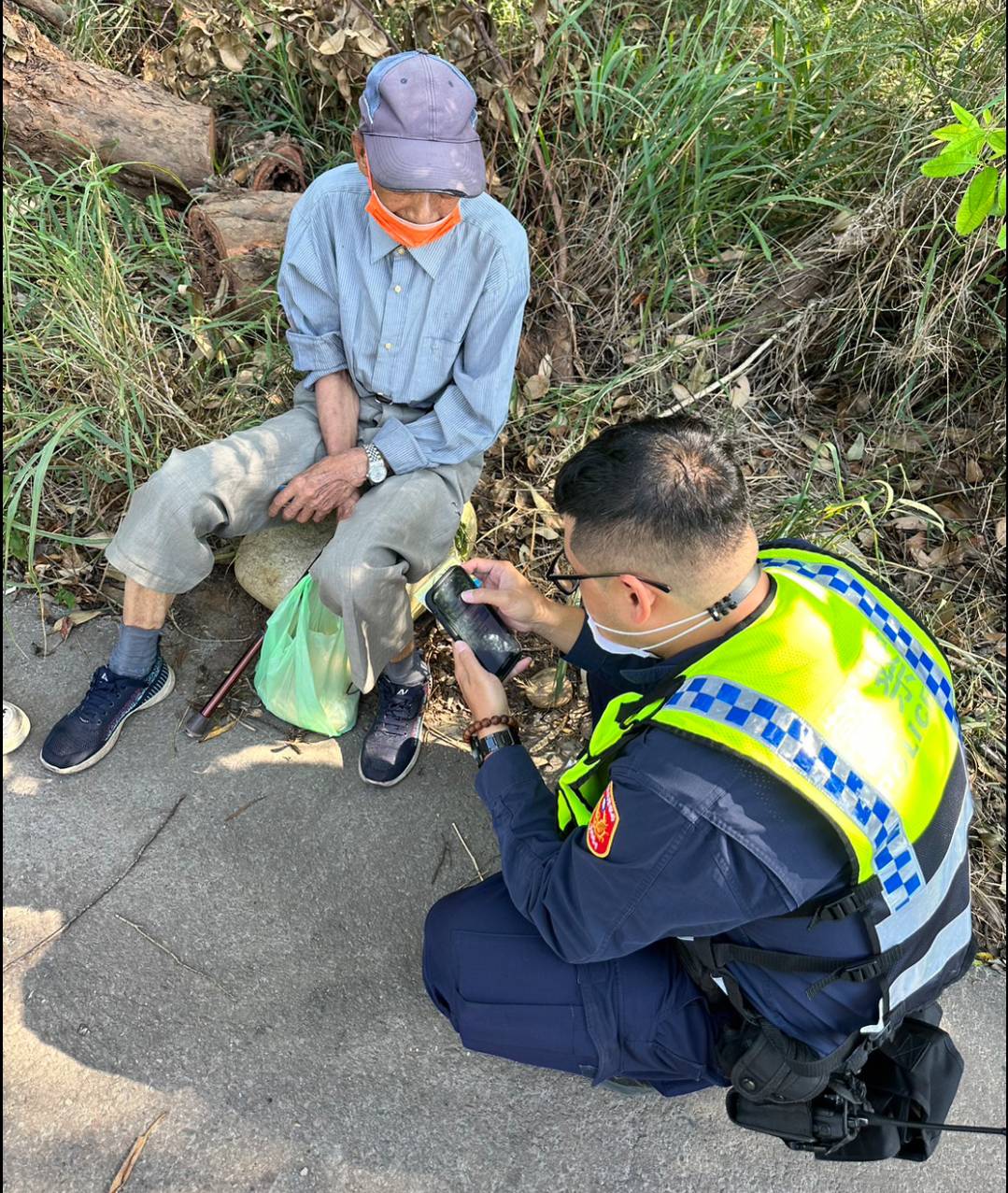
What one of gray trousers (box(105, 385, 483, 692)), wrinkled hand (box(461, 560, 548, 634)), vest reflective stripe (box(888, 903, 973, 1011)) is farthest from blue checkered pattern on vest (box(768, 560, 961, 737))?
gray trousers (box(105, 385, 483, 692))

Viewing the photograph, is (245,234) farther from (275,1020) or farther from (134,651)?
(275,1020)

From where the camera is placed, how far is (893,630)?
178cm

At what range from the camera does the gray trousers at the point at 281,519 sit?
2.30 metres

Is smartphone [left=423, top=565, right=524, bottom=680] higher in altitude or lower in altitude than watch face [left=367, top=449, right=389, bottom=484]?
lower

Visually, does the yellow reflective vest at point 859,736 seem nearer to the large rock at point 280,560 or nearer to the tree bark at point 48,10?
the large rock at point 280,560

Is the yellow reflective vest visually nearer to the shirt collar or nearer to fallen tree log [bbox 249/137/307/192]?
the shirt collar

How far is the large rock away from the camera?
267cm

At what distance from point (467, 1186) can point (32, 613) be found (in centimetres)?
204

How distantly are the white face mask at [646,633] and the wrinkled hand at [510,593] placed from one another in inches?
10.5

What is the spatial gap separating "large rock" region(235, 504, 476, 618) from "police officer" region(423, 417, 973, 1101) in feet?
2.67

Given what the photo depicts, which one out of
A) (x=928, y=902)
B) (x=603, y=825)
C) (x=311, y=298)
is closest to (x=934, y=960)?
(x=928, y=902)

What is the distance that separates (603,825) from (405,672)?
1111 mm

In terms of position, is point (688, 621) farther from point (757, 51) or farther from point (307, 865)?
point (757, 51)

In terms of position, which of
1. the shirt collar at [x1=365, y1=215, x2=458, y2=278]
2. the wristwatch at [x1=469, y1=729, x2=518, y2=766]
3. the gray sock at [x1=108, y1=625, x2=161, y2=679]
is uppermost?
the shirt collar at [x1=365, y1=215, x2=458, y2=278]
